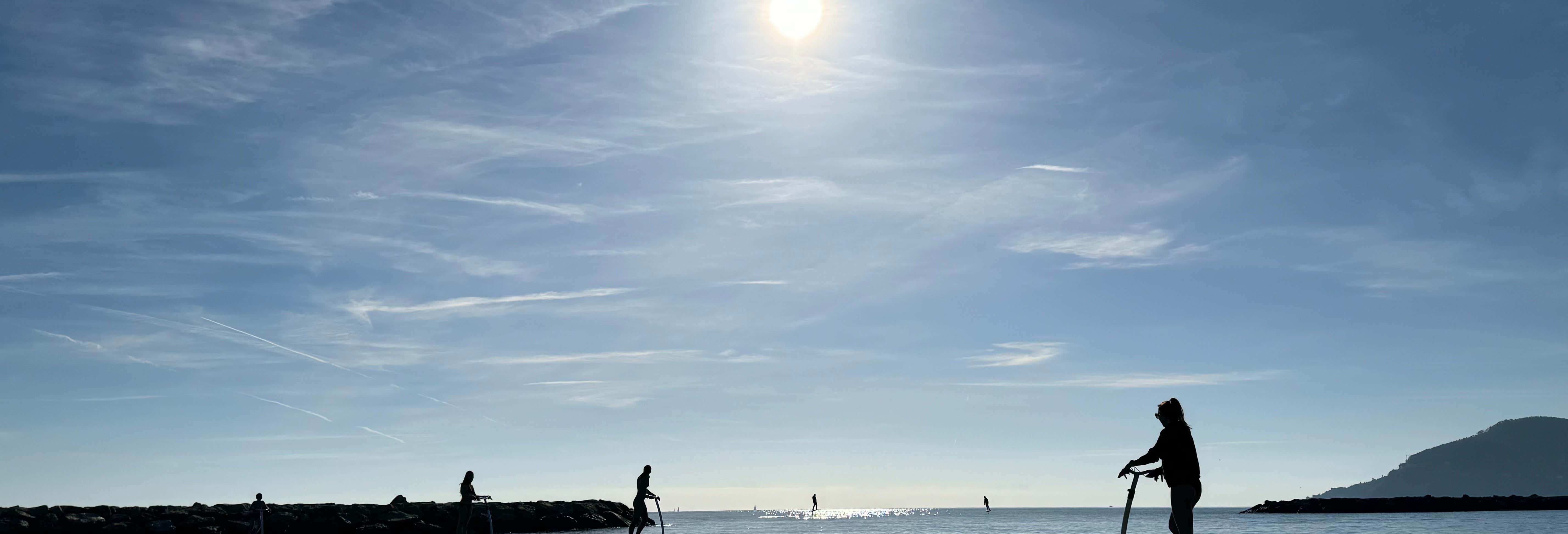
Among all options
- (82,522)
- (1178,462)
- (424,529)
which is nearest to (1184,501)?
(1178,462)

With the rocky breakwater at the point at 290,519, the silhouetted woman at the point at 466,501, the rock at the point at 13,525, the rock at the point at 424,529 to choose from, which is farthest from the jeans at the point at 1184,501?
the rock at the point at 424,529

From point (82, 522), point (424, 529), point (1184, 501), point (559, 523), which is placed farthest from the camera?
point (559, 523)

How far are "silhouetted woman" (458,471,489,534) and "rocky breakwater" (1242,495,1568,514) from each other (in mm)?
119743

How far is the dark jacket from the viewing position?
9719 mm

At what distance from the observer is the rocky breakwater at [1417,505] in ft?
406

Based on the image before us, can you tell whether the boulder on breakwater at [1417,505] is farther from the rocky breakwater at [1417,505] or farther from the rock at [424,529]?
the rock at [424,529]

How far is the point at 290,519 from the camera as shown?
50.8 m

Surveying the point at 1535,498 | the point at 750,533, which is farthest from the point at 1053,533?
the point at 1535,498

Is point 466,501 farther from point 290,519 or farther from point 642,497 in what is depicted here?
point 290,519

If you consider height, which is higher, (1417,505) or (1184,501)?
(1184,501)

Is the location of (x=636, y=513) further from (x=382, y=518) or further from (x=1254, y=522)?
(x=1254, y=522)

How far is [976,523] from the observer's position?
235ft

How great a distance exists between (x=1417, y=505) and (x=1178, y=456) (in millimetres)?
151425

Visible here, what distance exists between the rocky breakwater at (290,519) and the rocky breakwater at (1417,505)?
97.3 metres
